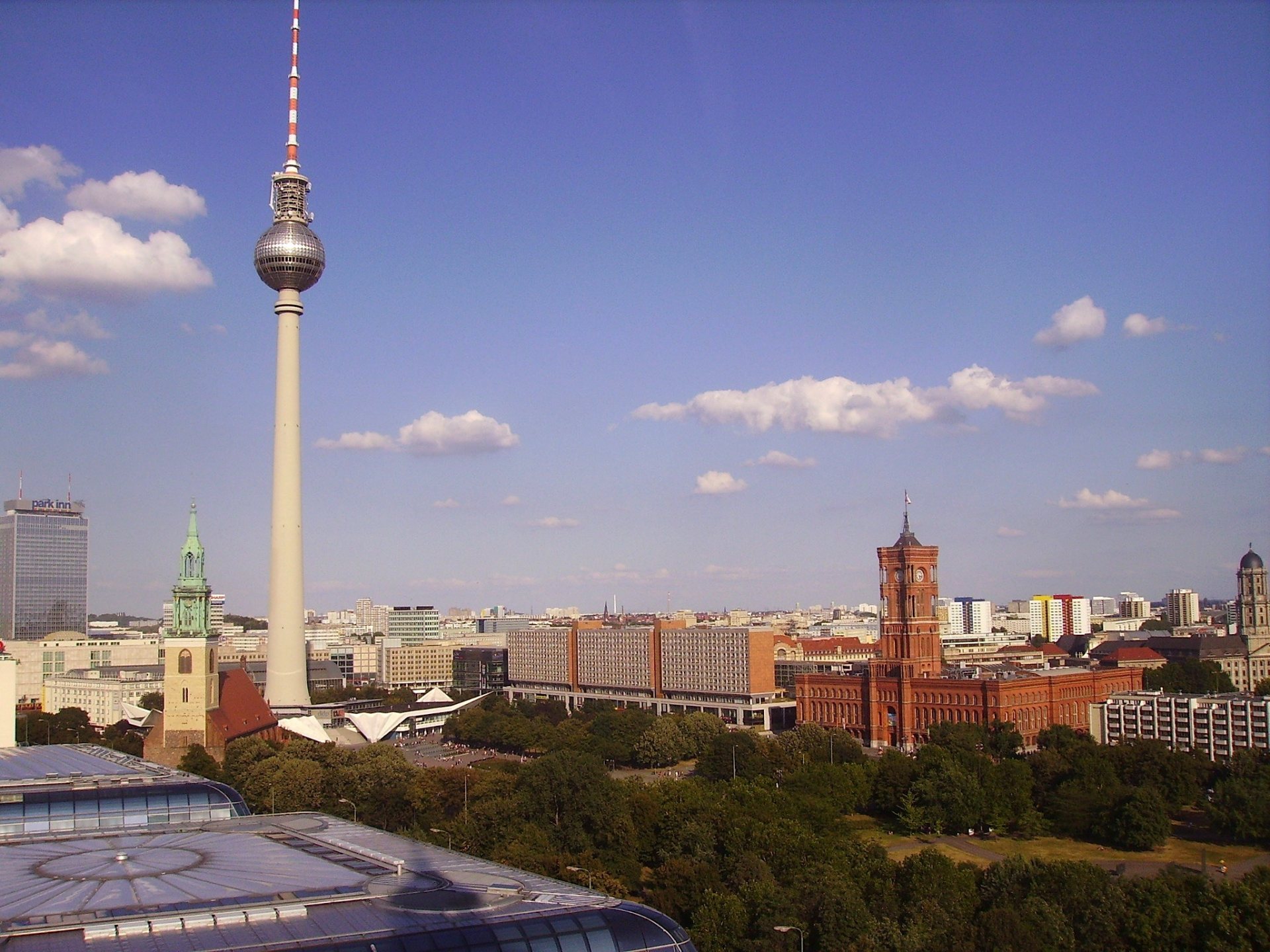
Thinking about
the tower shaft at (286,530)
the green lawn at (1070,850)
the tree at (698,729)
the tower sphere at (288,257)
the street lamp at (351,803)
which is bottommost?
the green lawn at (1070,850)

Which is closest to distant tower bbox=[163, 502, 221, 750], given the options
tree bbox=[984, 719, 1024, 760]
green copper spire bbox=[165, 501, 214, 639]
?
green copper spire bbox=[165, 501, 214, 639]

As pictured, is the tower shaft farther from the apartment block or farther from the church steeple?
the apartment block

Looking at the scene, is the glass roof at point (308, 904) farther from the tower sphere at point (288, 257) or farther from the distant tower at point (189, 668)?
the tower sphere at point (288, 257)

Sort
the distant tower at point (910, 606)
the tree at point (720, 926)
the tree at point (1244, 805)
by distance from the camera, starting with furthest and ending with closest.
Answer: the distant tower at point (910, 606) → the tree at point (1244, 805) → the tree at point (720, 926)

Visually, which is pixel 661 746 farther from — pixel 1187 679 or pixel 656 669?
pixel 1187 679

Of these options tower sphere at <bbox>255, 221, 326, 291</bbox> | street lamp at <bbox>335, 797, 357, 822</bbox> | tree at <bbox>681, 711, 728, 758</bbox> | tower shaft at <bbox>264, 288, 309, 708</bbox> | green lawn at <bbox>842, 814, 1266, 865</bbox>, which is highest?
tower sphere at <bbox>255, 221, 326, 291</bbox>

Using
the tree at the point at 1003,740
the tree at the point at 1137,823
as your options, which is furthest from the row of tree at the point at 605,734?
the tree at the point at 1137,823
